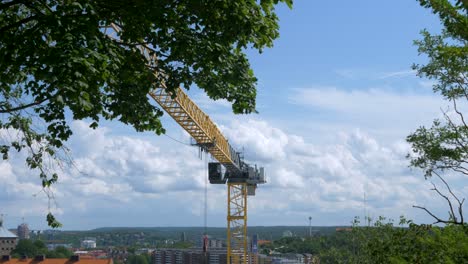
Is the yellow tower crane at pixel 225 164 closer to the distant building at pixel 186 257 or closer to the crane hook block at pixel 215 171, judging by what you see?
the crane hook block at pixel 215 171

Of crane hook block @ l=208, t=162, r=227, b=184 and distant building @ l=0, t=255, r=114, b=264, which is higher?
crane hook block @ l=208, t=162, r=227, b=184

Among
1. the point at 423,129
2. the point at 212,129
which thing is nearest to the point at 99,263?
the point at 212,129

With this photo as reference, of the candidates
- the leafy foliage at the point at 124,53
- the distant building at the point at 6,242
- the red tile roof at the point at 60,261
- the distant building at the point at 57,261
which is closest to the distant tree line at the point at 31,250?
the distant building at the point at 6,242

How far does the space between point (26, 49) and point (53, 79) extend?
1.03m

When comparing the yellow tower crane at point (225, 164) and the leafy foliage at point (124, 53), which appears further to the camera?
the yellow tower crane at point (225, 164)

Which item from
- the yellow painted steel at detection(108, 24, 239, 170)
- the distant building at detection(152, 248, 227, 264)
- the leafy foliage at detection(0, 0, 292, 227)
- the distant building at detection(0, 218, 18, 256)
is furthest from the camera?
the distant building at detection(152, 248, 227, 264)

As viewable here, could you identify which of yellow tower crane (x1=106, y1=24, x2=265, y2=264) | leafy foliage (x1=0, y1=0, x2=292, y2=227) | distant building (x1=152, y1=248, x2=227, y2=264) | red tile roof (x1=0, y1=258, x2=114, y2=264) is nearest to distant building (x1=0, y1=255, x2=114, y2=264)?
red tile roof (x1=0, y1=258, x2=114, y2=264)

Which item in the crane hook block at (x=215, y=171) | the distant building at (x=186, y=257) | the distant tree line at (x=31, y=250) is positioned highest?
the crane hook block at (x=215, y=171)

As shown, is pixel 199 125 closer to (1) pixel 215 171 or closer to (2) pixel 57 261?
(1) pixel 215 171

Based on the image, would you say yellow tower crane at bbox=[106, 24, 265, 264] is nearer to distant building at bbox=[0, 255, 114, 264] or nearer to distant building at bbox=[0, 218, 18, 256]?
distant building at bbox=[0, 255, 114, 264]

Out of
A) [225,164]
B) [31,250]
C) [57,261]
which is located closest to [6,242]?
[31,250]

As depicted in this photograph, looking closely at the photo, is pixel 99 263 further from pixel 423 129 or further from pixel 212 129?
pixel 423 129

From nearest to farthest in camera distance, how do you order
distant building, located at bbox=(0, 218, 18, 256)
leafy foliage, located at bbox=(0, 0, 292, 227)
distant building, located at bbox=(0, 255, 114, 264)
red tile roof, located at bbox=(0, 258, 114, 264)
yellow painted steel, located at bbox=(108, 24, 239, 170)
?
leafy foliage, located at bbox=(0, 0, 292, 227) < yellow painted steel, located at bbox=(108, 24, 239, 170) < red tile roof, located at bbox=(0, 258, 114, 264) < distant building, located at bbox=(0, 255, 114, 264) < distant building, located at bbox=(0, 218, 18, 256)

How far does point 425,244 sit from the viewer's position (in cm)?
1207
